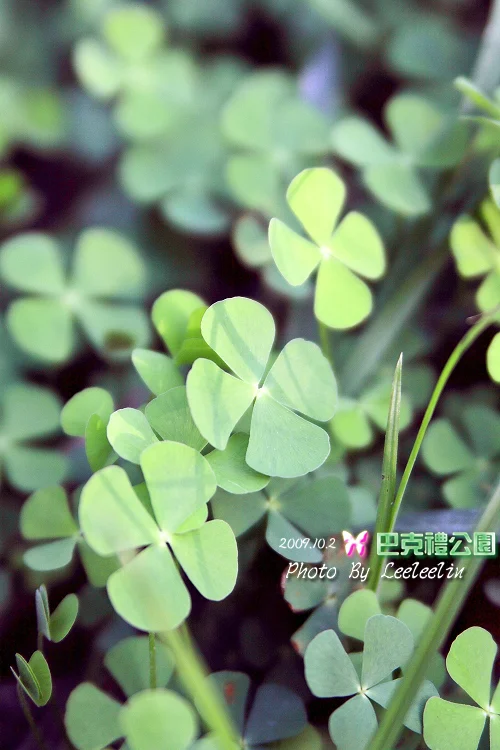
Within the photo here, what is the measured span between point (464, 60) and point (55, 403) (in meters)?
1.30

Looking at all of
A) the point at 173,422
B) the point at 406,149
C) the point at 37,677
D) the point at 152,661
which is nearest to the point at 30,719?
the point at 37,677

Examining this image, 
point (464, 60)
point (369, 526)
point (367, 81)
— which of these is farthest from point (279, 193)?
point (369, 526)

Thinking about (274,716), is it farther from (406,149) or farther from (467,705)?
(406,149)

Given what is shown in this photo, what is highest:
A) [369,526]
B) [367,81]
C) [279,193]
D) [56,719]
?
[367,81]

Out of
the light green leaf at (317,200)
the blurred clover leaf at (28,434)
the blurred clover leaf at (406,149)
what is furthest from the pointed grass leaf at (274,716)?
the blurred clover leaf at (406,149)

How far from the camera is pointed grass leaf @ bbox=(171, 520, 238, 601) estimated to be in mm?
700

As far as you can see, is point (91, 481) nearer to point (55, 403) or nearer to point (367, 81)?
point (55, 403)

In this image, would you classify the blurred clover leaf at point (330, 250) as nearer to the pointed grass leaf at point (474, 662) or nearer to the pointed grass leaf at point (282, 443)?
the pointed grass leaf at point (282, 443)

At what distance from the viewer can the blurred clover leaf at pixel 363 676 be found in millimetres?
730

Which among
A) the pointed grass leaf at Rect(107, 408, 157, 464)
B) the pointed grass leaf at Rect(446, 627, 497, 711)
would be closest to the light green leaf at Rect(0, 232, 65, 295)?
the pointed grass leaf at Rect(107, 408, 157, 464)

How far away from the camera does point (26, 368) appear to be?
134cm

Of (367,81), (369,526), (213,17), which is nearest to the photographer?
(369,526)

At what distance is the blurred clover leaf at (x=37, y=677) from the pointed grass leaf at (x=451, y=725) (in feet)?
1.47

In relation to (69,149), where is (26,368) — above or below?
below
